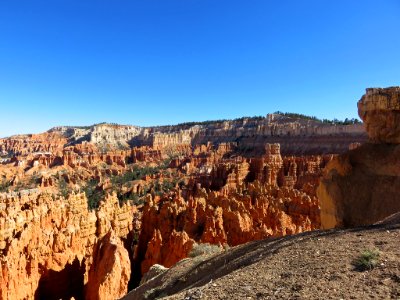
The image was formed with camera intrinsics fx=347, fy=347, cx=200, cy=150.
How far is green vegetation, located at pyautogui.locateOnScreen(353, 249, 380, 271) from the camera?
184 inches

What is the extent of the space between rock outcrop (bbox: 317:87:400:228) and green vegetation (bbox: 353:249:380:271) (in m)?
5.70

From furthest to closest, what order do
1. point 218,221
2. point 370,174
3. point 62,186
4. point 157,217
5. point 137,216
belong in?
point 62,186
point 137,216
point 157,217
point 218,221
point 370,174

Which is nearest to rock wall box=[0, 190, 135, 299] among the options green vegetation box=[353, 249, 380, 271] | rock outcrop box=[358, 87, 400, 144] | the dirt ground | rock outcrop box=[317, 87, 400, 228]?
rock outcrop box=[317, 87, 400, 228]

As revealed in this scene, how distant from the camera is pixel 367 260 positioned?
188 inches

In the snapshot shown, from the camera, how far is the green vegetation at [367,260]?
184 inches

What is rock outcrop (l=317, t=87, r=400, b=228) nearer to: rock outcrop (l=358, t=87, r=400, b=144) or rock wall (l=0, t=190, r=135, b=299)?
rock outcrop (l=358, t=87, r=400, b=144)

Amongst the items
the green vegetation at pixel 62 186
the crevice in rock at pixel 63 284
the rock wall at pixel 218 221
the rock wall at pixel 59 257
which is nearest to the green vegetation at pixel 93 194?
the green vegetation at pixel 62 186

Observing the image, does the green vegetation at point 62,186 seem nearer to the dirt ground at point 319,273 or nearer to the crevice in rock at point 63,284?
the crevice in rock at point 63,284

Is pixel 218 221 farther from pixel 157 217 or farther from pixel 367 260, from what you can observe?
pixel 367 260

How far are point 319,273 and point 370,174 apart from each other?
7.46 m

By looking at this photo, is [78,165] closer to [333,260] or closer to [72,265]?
[72,265]

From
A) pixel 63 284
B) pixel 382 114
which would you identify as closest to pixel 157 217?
pixel 63 284

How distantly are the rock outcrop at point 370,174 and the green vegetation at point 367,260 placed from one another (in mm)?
5696

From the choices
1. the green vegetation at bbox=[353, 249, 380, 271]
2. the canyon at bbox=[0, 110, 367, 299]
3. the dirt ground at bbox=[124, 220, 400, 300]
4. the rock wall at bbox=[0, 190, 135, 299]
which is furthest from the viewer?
the canyon at bbox=[0, 110, 367, 299]
